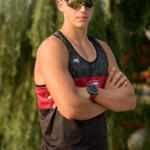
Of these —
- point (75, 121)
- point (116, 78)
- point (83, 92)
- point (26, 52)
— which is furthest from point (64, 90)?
point (26, 52)

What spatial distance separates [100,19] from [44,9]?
0.73m

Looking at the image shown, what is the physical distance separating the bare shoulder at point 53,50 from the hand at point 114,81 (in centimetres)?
39

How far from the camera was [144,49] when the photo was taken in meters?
5.16

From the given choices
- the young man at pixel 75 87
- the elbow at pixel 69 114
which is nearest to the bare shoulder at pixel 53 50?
the young man at pixel 75 87

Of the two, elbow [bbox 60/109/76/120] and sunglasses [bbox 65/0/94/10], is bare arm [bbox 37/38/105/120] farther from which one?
sunglasses [bbox 65/0/94/10]

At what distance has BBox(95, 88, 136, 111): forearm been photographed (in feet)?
6.49

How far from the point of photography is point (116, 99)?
81.2 inches

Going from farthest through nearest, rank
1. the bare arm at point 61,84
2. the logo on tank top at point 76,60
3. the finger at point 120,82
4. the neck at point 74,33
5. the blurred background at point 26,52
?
the blurred background at point 26,52
the finger at point 120,82
the neck at point 74,33
the logo on tank top at point 76,60
the bare arm at point 61,84

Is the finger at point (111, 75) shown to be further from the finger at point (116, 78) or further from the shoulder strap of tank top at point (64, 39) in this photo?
the shoulder strap of tank top at point (64, 39)

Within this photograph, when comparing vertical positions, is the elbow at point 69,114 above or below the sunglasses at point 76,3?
below

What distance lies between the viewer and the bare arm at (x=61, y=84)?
186 cm

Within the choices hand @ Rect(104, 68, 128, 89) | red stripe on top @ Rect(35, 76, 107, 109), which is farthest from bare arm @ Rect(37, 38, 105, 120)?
hand @ Rect(104, 68, 128, 89)

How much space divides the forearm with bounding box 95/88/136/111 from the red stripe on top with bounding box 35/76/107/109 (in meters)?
0.09

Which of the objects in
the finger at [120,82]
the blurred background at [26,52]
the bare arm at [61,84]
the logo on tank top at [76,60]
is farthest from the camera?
the blurred background at [26,52]
